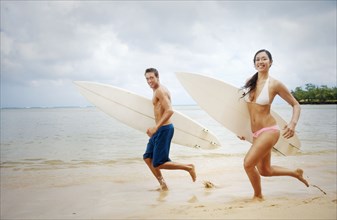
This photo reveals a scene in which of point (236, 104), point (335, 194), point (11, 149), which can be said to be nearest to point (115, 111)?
point (236, 104)

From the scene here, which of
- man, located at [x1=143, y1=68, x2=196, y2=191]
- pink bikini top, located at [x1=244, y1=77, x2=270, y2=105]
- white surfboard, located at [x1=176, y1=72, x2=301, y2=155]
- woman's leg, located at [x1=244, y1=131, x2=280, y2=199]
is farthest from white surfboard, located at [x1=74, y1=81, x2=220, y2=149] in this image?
pink bikini top, located at [x1=244, y1=77, x2=270, y2=105]

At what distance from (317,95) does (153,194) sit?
88783 millimetres

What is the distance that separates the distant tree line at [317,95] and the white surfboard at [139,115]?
274ft

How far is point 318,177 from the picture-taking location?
4.74 metres

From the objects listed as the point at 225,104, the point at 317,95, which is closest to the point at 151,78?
the point at 225,104

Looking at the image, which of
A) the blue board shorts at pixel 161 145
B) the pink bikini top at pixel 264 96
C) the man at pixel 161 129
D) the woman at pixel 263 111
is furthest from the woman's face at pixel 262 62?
the blue board shorts at pixel 161 145

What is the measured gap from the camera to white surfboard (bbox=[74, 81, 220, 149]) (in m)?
4.90

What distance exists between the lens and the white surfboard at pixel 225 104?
3990 millimetres

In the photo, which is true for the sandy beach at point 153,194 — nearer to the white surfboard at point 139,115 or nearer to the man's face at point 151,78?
the white surfboard at point 139,115

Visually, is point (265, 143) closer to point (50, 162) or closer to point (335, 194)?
point (335, 194)

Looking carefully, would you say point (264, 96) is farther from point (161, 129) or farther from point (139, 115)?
point (139, 115)

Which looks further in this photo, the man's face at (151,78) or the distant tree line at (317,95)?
the distant tree line at (317,95)

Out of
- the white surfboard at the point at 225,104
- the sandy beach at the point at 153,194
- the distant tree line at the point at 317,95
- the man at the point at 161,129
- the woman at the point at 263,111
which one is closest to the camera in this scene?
the sandy beach at the point at 153,194

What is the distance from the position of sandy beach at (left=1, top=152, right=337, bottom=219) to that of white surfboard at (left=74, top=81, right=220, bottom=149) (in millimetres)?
600
